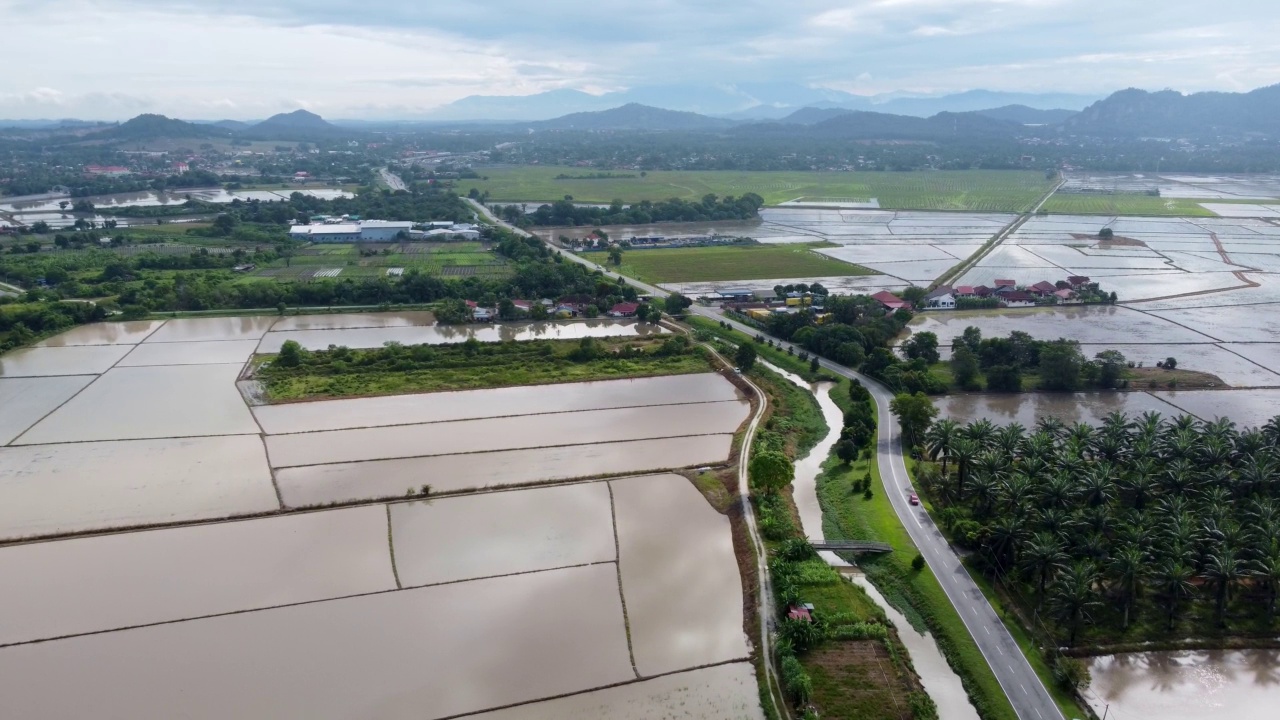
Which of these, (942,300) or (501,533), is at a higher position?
(942,300)

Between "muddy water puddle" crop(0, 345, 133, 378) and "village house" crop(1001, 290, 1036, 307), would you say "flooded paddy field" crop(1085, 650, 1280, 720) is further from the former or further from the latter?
"muddy water puddle" crop(0, 345, 133, 378)

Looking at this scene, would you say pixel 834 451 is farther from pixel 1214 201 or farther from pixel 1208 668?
pixel 1214 201

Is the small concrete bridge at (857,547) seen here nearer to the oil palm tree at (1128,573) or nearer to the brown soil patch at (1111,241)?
the oil palm tree at (1128,573)

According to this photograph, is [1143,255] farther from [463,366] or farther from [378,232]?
[378,232]

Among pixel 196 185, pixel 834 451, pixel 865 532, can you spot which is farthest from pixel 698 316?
pixel 196 185

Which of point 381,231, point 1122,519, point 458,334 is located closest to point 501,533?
point 1122,519

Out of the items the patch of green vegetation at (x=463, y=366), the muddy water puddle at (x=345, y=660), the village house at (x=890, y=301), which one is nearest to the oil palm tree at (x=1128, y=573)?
the muddy water puddle at (x=345, y=660)
